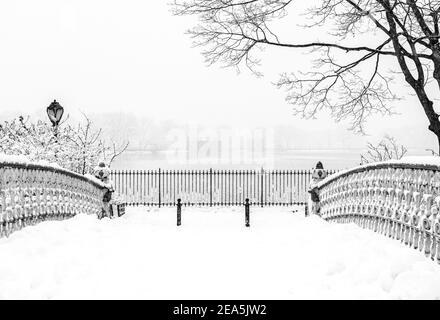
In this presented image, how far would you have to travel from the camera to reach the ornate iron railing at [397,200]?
237 inches

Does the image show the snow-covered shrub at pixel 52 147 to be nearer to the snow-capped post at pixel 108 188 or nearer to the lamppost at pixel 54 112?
the lamppost at pixel 54 112

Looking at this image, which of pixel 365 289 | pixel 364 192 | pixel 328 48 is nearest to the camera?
pixel 365 289

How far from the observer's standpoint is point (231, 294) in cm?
524

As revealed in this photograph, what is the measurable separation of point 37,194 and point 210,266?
4.24 metres

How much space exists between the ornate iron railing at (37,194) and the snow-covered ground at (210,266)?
346 mm

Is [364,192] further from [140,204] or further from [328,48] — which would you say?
[140,204]

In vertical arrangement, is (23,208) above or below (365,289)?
above

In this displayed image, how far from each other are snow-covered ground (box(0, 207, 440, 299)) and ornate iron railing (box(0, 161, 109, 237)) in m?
0.35
